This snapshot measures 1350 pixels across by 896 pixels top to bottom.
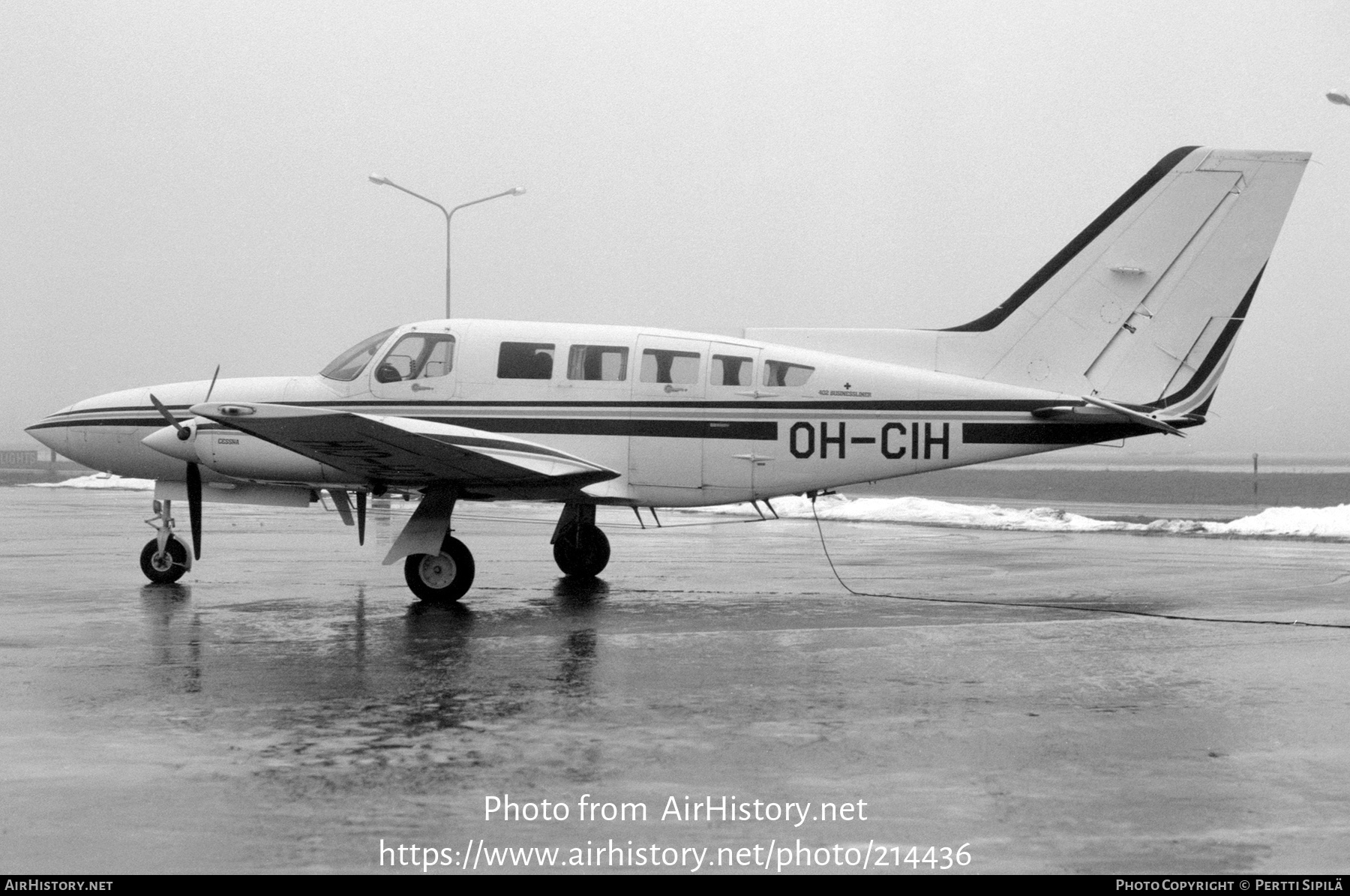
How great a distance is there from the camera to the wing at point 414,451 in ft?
40.1

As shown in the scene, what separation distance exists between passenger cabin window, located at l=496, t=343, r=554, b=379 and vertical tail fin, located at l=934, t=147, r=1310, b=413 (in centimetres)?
448

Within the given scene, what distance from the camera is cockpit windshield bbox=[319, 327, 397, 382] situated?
1503cm

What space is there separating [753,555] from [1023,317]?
639 cm

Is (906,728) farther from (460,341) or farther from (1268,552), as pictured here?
(1268,552)

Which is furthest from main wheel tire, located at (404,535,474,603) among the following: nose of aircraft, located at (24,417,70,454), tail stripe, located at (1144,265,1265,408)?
tail stripe, located at (1144,265,1265,408)

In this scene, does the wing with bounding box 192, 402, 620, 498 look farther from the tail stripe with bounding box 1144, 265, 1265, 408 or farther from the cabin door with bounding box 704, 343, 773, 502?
the tail stripe with bounding box 1144, 265, 1265, 408

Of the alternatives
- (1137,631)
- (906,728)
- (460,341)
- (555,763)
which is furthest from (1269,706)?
(460,341)

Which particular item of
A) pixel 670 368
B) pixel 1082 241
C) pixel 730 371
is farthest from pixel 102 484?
pixel 1082 241

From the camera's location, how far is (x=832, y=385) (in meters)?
14.4

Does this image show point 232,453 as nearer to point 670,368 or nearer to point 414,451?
point 414,451

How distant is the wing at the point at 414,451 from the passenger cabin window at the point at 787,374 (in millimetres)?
2083

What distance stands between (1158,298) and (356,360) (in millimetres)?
9252

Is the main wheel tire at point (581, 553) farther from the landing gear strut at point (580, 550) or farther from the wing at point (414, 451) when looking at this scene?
the wing at point (414, 451)

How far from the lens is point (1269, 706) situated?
7969 millimetres
